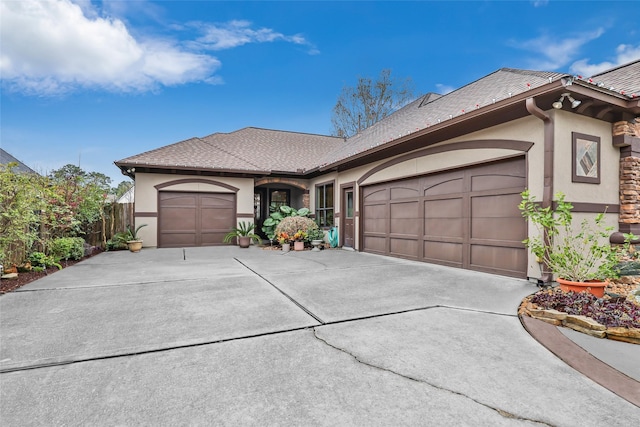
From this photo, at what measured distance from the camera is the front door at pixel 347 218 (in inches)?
373

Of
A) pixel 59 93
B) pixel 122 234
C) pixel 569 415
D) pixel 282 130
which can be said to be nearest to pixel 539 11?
pixel 282 130

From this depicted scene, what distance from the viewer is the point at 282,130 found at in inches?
611

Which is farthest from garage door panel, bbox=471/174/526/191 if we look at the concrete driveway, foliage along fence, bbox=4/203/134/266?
foliage along fence, bbox=4/203/134/266

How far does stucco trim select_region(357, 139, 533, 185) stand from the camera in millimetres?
4832

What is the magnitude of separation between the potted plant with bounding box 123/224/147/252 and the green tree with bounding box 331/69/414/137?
44.8ft

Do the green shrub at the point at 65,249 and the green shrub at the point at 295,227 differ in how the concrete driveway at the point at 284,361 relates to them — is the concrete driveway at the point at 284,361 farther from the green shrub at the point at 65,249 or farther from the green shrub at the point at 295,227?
the green shrub at the point at 295,227

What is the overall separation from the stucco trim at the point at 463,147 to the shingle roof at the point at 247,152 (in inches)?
185

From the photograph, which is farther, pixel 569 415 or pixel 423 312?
pixel 423 312

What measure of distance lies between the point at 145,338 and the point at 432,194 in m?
5.82

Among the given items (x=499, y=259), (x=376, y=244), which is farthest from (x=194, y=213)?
(x=499, y=259)

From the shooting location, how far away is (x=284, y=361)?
2.21 metres

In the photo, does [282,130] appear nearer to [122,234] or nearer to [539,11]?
[122,234]

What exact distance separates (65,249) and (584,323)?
9.06 metres

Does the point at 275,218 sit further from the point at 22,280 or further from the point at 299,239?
the point at 22,280
